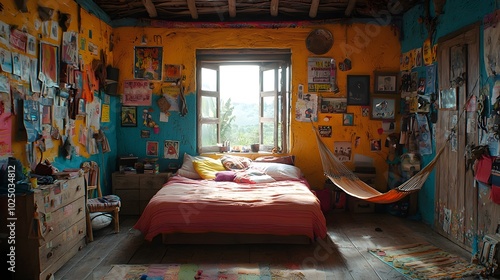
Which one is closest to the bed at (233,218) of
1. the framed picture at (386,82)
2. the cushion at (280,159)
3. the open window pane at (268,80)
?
the cushion at (280,159)

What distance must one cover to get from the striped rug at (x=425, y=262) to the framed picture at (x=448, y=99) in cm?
135

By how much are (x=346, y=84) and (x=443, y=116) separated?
1456mm

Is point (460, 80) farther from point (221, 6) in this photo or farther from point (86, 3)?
point (86, 3)

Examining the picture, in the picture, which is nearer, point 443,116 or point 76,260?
point 76,260

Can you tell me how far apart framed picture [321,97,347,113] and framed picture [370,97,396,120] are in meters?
0.42

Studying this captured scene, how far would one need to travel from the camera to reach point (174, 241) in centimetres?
360

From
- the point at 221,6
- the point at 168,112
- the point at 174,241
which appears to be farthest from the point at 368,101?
the point at 174,241

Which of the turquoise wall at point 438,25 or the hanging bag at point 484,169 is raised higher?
the turquoise wall at point 438,25

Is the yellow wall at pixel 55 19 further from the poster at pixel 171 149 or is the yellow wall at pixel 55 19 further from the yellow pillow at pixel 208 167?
the yellow pillow at pixel 208 167

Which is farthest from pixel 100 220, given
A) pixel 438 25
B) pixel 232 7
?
pixel 438 25

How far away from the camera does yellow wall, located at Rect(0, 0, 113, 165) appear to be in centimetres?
300

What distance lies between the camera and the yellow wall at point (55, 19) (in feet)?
9.84

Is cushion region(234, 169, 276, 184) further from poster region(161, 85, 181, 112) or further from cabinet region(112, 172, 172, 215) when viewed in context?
poster region(161, 85, 181, 112)

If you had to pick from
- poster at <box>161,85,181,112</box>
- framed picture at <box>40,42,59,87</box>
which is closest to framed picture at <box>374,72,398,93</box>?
poster at <box>161,85,181,112</box>
